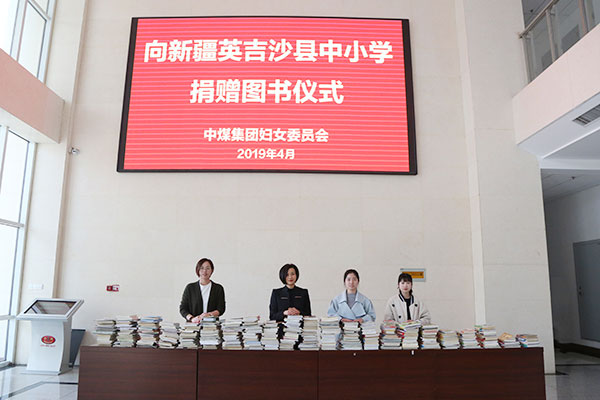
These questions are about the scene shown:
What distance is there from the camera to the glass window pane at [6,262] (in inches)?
256

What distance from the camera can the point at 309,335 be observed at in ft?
12.9

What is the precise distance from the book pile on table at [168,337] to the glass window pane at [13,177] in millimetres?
4001

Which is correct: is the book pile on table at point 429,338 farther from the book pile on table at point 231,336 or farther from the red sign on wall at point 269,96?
the red sign on wall at point 269,96

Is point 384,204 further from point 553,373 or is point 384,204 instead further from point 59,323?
point 59,323


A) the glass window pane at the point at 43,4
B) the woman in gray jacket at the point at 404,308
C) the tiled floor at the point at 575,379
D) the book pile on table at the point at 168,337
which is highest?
the glass window pane at the point at 43,4

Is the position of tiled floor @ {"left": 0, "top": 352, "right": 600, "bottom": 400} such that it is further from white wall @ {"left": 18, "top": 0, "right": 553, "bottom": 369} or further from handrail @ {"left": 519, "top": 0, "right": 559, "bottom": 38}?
handrail @ {"left": 519, "top": 0, "right": 559, "bottom": 38}

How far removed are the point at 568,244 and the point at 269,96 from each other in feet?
21.1

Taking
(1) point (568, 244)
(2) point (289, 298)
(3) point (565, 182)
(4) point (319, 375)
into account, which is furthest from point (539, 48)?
(4) point (319, 375)

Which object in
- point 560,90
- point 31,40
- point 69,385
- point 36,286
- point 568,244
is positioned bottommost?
point 69,385

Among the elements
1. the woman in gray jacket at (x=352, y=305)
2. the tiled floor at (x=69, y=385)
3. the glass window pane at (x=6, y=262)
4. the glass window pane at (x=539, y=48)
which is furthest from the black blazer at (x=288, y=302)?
the glass window pane at (x=539, y=48)

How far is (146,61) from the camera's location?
7.13m

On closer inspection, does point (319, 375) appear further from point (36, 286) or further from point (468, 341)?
point (36, 286)

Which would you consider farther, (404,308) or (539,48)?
(539,48)

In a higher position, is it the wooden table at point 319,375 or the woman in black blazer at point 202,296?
the woman in black blazer at point 202,296
